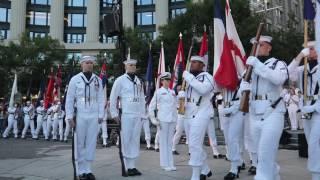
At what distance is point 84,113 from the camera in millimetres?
9242

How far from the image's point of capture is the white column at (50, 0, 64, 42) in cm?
7100

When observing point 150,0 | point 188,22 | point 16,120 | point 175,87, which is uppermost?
point 150,0

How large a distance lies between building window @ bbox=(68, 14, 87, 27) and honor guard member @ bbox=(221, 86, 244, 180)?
6804cm

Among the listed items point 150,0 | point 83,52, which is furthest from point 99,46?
point 150,0

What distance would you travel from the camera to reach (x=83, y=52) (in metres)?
72.0

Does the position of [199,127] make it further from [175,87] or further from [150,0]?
[150,0]

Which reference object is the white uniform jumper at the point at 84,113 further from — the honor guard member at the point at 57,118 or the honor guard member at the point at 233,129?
the honor guard member at the point at 57,118

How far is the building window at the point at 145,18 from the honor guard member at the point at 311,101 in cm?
6571

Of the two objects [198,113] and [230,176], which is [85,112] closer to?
[198,113]

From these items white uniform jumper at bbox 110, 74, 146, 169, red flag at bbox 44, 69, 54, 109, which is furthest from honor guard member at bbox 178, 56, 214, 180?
red flag at bbox 44, 69, 54, 109

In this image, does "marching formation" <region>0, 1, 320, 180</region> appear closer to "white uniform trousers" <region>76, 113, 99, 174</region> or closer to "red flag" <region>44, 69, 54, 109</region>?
"white uniform trousers" <region>76, 113, 99, 174</region>

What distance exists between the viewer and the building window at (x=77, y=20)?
74875mm

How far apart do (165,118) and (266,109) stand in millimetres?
4364

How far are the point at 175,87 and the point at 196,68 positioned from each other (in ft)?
18.8
